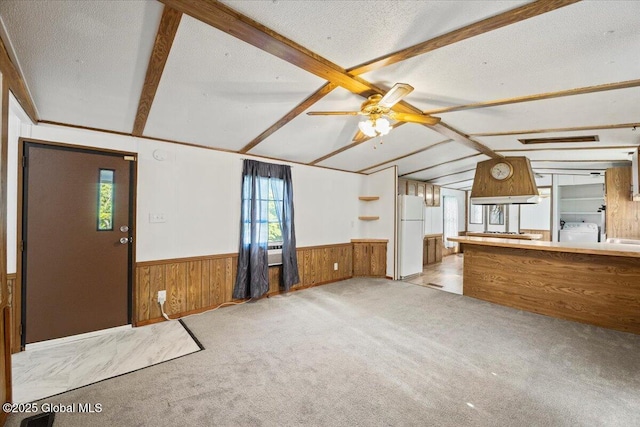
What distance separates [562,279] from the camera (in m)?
3.37

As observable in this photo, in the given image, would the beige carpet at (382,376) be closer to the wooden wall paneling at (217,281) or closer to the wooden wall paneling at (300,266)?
the wooden wall paneling at (217,281)

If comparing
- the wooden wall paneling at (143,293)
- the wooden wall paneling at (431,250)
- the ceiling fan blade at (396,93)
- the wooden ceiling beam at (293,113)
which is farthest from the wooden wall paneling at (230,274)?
the wooden wall paneling at (431,250)

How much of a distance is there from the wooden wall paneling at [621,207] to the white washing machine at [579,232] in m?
2.04

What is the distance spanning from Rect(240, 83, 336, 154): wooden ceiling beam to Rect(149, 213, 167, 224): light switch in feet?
4.38

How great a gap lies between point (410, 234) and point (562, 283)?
7.87 ft

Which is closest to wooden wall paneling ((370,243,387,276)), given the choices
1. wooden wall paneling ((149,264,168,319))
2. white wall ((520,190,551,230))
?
wooden wall paneling ((149,264,168,319))

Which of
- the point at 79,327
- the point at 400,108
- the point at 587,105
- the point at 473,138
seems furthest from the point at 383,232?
the point at 79,327

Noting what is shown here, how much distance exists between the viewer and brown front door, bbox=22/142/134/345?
8.40ft

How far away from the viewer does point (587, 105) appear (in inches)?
95.3

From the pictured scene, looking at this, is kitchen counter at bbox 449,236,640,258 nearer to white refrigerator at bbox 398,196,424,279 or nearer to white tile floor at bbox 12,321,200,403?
white refrigerator at bbox 398,196,424,279

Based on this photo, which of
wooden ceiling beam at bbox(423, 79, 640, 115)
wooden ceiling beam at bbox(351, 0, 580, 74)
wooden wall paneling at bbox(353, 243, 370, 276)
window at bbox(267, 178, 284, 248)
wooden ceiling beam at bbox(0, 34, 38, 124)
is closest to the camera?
wooden ceiling beam at bbox(351, 0, 580, 74)

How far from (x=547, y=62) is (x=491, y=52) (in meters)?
0.42

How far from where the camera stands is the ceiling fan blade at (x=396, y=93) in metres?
1.82

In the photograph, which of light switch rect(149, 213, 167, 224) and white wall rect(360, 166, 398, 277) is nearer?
light switch rect(149, 213, 167, 224)
